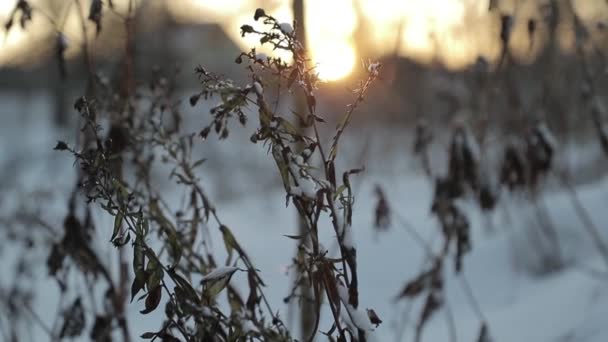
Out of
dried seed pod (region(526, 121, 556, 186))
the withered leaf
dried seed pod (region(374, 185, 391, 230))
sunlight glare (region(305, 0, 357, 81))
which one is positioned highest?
sunlight glare (region(305, 0, 357, 81))

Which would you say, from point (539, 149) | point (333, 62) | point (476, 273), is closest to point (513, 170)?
point (539, 149)

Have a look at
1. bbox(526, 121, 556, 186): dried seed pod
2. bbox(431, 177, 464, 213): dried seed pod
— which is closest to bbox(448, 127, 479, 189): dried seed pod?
bbox(431, 177, 464, 213): dried seed pod

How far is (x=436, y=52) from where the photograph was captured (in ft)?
9.84

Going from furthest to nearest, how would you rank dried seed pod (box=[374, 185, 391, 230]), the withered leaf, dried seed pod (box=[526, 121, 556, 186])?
dried seed pod (box=[526, 121, 556, 186]) < dried seed pod (box=[374, 185, 391, 230]) < the withered leaf

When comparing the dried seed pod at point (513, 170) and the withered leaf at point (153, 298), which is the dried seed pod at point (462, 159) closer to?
the dried seed pod at point (513, 170)

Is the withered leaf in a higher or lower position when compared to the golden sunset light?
lower

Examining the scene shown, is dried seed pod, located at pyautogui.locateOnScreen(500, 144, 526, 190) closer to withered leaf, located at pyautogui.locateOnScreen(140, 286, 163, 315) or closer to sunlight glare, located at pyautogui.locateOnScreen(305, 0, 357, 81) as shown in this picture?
sunlight glare, located at pyautogui.locateOnScreen(305, 0, 357, 81)

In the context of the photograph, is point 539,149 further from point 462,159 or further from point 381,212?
point 381,212

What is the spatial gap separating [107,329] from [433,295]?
1.02 metres

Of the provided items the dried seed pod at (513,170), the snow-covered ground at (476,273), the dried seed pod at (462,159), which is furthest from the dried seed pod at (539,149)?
the snow-covered ground at (476,273)

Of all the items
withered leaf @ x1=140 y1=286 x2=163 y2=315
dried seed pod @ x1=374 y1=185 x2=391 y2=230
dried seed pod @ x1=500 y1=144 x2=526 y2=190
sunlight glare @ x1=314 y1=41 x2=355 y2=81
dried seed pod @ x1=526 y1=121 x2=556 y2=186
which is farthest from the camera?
dried seed pod @ x1=500 y1=144 x2=526 y2=190

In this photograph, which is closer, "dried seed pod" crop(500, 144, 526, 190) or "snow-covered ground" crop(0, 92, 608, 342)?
"dried seed pod" crop(500, 144, 526, 190)

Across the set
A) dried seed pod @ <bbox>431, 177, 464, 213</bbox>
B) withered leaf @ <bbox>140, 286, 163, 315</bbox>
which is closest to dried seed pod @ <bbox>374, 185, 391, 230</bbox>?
dried seed pod @ <bbox>431, 177, 464, 213</bbox>

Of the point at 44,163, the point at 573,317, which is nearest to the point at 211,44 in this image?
the point at 44,163
